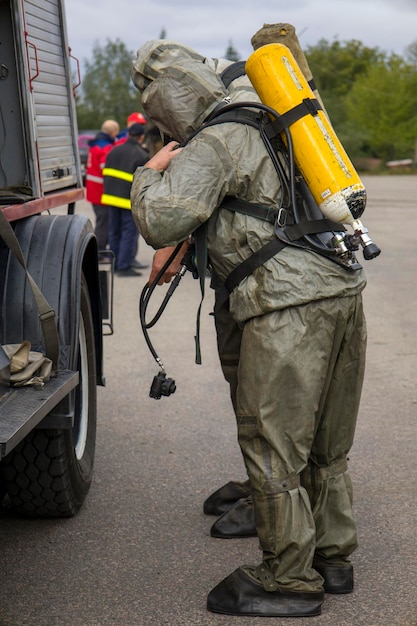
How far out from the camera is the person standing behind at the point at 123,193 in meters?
11.3

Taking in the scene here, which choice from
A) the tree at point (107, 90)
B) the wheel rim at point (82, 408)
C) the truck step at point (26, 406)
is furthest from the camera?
the tree at point (107, 90)

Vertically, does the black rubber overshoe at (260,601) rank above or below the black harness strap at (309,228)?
below

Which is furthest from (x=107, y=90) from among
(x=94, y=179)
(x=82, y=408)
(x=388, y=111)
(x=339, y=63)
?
(x=82, y=408)

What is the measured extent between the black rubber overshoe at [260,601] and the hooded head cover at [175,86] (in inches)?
60.4

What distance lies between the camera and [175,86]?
3285mm

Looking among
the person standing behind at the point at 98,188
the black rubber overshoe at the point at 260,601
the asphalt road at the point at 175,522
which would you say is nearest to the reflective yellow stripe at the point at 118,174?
the person standing behind at the point at 98,188

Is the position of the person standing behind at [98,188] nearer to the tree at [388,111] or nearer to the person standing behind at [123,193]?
the person standing behind at [123,193]

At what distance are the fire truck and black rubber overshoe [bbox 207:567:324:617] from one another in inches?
32.5

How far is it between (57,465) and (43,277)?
2.38 ft

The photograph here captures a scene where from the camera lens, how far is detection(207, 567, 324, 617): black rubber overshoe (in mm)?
3348

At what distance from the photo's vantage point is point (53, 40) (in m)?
4.86

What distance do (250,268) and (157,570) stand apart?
1.22 metres

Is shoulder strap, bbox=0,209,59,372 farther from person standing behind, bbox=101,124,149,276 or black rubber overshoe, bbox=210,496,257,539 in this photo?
person standing behind, bbox=101,124,149,276

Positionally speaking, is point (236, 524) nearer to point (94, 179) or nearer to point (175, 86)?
point (175, 86)
